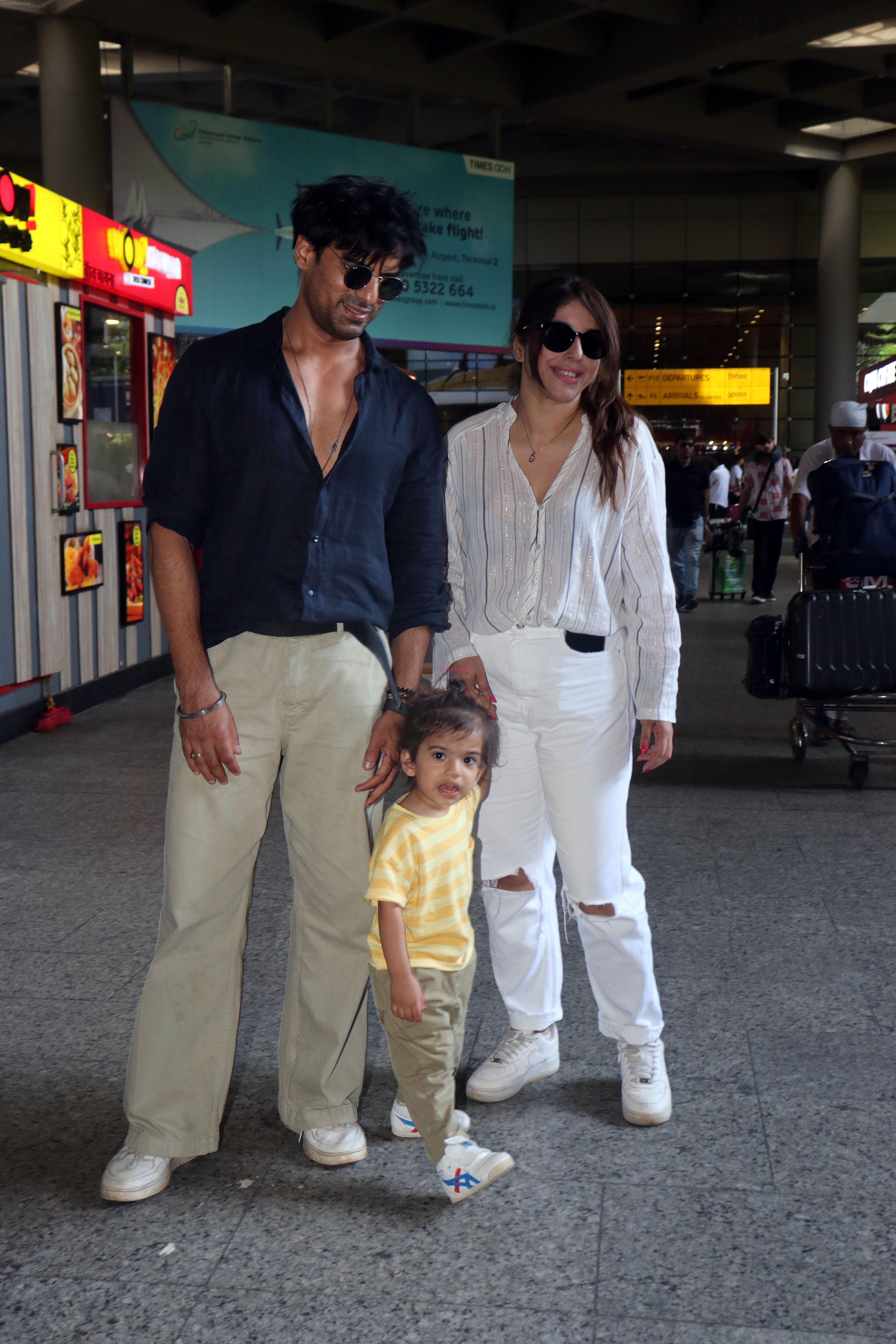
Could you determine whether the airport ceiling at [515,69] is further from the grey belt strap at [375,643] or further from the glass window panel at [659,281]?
the grey belt strap at [375,643]

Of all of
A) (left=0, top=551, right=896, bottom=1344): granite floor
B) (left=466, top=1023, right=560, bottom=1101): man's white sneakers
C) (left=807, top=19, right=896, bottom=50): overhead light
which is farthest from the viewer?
(left=807, top=19, right=896, bottom=50): overhead light

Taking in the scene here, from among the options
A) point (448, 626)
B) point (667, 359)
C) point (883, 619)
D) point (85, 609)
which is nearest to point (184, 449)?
point (448, 626)

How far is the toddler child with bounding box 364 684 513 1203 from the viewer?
7.50 feet

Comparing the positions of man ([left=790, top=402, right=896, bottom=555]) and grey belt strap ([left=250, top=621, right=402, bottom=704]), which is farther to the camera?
man ([left=790, top=402, right=896, bottom=555])

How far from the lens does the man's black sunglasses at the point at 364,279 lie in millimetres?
2193

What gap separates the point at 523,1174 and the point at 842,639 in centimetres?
376

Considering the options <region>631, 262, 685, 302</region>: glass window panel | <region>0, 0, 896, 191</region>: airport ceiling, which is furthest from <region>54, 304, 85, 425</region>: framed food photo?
<region>631, 262, 685, 302</region>: glass window panel

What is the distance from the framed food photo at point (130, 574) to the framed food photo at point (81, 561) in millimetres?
341

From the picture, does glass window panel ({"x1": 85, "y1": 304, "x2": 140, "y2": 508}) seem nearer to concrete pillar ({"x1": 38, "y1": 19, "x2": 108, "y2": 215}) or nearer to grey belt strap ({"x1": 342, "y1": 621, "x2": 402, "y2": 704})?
concrete pillar ({"x1": 38, "y1": 19, "x2": 108, "y2": 215})

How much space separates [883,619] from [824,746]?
1.33 m

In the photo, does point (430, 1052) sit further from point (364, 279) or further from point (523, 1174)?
point (364, 279)

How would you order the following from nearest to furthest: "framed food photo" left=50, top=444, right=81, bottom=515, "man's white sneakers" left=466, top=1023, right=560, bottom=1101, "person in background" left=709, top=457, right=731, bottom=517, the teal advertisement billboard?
"man's white sneakers" left=466, top=1023, right=560, bottom=1101
"framed food photo" left=50, top=444, right=81, bottom=515
the teal advertisement billboard
"person in background" left=709, top=457, right=731, bottom=517

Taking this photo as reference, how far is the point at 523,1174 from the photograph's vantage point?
8.10 feet

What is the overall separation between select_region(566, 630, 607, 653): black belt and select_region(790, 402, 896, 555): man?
4.52 metres
